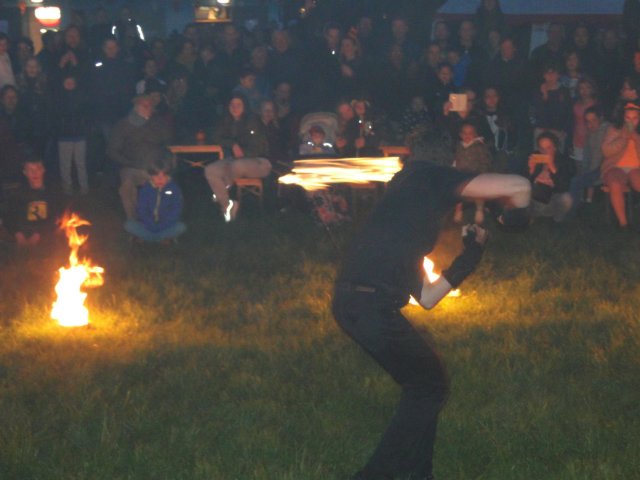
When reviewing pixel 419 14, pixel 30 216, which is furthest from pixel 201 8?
pixel 30 216

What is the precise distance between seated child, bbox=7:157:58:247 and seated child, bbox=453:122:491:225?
16.5 feet

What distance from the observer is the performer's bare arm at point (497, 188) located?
5.05m

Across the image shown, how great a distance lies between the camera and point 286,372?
7816 mm

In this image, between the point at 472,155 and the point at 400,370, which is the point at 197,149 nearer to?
the point at 472,155

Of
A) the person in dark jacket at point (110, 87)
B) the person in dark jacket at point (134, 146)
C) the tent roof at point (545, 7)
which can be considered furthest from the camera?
the tent roof at point (545, 7)

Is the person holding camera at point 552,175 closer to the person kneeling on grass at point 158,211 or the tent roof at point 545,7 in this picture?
the person kneeling on grass at point 158,211

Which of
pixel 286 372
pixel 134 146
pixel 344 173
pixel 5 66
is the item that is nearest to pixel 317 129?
pixel 134 146

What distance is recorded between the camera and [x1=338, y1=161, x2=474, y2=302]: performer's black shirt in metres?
5.29

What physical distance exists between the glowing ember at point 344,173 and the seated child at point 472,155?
209 inches

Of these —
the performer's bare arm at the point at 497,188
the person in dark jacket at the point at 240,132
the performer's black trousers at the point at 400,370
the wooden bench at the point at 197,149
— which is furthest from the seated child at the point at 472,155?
the performer's bare arm at the point at 497,188

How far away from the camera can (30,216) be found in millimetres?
12344

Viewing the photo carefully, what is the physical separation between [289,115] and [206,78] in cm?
165

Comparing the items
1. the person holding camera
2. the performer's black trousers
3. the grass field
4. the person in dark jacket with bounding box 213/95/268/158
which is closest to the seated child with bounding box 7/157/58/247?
the grass field

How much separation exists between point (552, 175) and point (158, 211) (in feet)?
16.2
